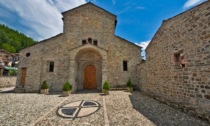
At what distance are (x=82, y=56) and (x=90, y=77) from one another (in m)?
2.81

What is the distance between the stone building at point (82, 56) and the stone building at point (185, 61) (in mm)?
5216

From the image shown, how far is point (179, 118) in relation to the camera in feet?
13.7

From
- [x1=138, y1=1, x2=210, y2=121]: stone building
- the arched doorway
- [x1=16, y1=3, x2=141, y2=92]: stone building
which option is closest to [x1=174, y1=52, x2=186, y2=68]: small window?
[x1=138, y1=1, x2=210, y2=121]: stone building

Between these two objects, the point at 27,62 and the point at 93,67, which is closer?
the point at 27,62

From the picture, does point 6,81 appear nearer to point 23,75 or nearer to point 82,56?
point 23,75

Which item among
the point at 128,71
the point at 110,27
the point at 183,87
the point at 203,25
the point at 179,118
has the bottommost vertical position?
the point at 179,118

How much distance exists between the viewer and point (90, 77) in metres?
12.6

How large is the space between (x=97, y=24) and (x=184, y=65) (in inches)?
415

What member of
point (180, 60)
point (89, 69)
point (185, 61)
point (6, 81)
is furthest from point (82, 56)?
point (6, 81)

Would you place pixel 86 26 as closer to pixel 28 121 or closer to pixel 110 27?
pixel 110 27

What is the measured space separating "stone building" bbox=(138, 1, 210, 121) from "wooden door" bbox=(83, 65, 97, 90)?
24.2ft

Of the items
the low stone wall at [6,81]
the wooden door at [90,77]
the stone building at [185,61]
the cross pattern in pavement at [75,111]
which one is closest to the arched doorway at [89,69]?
the wooden door at [90,77]

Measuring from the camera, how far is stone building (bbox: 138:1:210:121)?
402cm

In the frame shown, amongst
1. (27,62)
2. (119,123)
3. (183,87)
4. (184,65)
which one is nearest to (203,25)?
(184,65)
